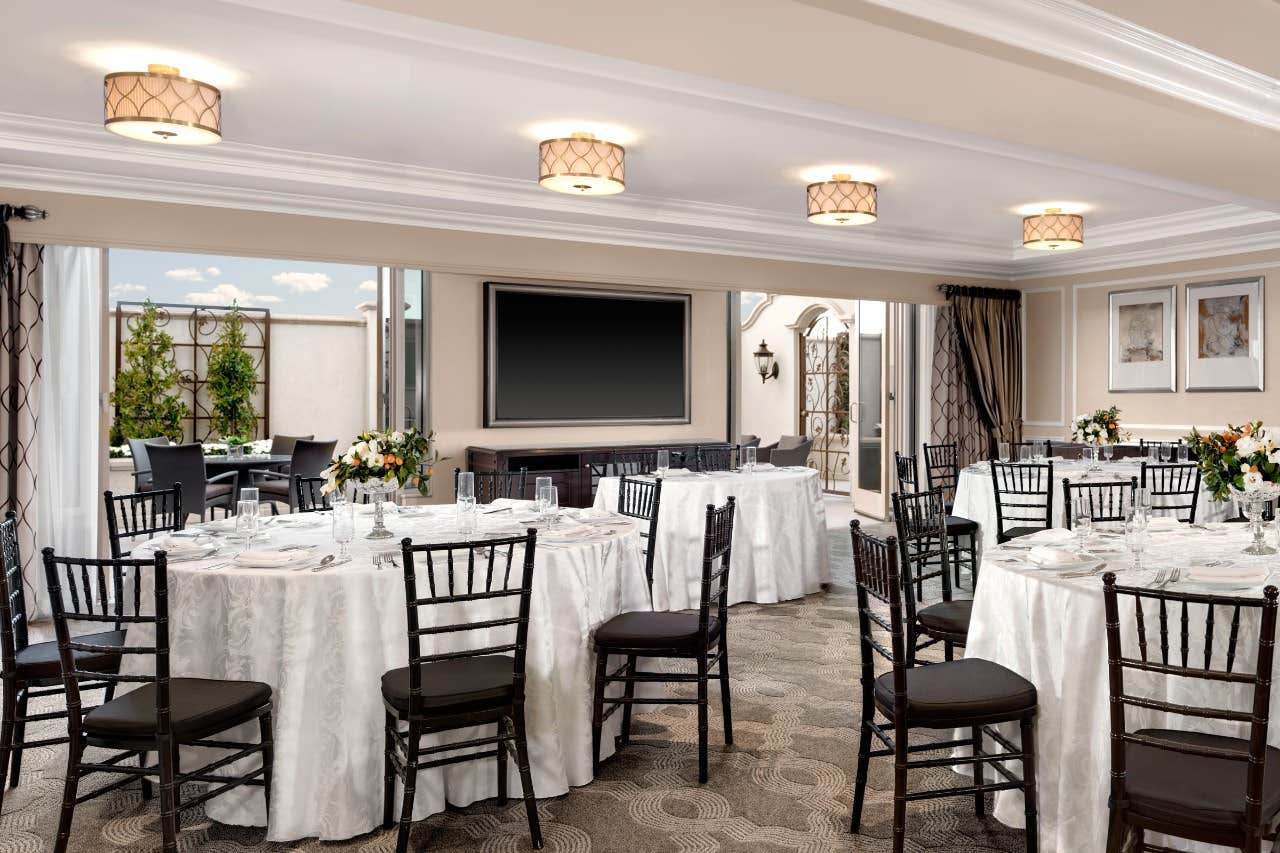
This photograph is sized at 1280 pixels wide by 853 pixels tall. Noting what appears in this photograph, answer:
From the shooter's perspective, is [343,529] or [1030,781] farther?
[343,529]

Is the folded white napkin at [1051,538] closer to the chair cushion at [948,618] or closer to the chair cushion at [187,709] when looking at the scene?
the chair cushion at [948,618]

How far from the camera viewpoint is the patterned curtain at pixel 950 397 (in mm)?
9391

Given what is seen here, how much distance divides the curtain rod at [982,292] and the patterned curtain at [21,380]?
754 centimetres

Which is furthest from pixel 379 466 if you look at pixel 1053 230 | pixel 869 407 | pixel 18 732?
pixel 869 407

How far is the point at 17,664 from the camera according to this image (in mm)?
3016

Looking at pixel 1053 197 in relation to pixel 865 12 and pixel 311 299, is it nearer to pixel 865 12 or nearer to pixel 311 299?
pixel 865 12

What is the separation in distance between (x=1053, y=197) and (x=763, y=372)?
7334mm

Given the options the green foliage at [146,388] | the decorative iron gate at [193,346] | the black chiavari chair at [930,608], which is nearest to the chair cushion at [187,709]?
the black chiavari chair at [930,608]

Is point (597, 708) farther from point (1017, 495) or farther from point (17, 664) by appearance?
point (1017, 495)

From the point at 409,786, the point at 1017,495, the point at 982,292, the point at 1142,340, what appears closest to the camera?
the point at 409,786

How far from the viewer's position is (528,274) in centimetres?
711

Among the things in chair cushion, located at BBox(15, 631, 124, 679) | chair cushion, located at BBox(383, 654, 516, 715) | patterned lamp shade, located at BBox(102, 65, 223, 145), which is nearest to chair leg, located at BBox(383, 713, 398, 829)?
chair cushion, located at BBox(383, 654, 516, 715)

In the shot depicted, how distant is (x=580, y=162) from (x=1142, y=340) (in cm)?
598

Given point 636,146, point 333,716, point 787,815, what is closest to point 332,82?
point 636,146
